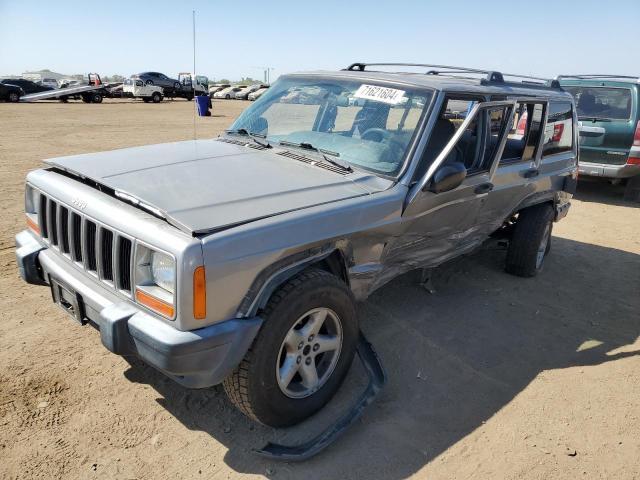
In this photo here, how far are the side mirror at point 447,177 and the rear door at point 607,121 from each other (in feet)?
22.1

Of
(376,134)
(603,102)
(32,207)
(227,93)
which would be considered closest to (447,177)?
(376,134)

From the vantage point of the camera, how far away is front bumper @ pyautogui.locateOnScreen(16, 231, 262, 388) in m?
2.25

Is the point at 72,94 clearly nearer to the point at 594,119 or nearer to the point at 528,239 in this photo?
the point at 594,119

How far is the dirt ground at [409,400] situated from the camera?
2.63m

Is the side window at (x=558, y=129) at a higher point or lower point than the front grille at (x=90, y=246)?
higher

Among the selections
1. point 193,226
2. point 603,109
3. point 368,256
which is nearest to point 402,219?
point 368,256

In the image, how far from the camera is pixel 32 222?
326cm

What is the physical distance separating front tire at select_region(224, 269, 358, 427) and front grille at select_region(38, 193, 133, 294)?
747 mm

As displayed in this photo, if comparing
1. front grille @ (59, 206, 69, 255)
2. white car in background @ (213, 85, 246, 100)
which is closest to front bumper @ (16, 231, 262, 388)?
front grille @ (59, 206, 69, 255)

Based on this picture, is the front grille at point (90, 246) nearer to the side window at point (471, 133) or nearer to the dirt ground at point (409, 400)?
the dirt ground at point (409, 400)

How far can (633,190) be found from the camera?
30.1 ft

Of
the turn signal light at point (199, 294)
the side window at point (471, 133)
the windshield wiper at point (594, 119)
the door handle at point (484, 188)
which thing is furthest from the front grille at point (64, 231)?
Answer: the windshield wiper at point (594, 119)

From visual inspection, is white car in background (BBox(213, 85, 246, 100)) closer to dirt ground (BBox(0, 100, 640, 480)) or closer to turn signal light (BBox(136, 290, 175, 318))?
dirt ground (BBox(0, 100, 640, 480))

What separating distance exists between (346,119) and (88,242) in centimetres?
200
